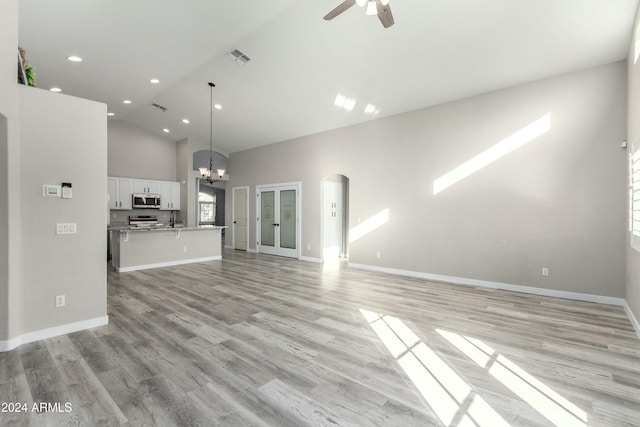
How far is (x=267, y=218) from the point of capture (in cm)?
897

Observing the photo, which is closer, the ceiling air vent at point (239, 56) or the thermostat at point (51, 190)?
the thermostat at point (51, 190)

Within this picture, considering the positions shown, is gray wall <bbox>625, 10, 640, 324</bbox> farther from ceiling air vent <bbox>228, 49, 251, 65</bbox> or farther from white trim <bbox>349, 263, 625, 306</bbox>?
ceiling air vent <bbox>228, 49, 251, 65</bbox>

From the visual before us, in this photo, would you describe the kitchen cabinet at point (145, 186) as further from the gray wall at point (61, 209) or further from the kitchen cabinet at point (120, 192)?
the gray wall at point (61, 209)

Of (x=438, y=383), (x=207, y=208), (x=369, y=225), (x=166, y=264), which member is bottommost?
(x=438, y=383)

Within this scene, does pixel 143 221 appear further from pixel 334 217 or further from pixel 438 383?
pixel 438 383

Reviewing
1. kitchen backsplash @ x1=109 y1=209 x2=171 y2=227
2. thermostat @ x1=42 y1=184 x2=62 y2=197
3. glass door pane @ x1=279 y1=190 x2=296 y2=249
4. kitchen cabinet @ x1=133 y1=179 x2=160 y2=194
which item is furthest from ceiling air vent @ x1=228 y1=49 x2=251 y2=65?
kitchen backsplash @ x1=109 y1=209 x2=171 y2=227

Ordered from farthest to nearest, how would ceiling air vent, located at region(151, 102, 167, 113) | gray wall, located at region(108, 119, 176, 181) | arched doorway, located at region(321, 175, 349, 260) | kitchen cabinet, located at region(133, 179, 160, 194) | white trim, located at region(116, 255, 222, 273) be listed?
kitchen cabinet, located at region(133, 179, 160, 194), gray wall, located at region(108, 119, 176, 181), arched doorway, located at region(321, 175, 349, 260), ceiling air vent, located at region(151, 102, 167, 113), white trim, located at region(116, 255, 222, 273)

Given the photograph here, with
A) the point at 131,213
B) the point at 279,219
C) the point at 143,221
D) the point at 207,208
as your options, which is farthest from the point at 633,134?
the point at 207,208

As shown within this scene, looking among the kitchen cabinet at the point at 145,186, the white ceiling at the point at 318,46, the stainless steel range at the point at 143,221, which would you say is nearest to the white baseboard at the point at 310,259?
the white ceiling at the point at 318,46

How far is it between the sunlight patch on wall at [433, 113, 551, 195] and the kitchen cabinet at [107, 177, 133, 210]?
27.2 feet

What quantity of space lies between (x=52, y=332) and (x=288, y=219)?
5754 millimetres

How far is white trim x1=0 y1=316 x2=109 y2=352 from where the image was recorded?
8.84 ft

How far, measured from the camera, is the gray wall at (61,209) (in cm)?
282

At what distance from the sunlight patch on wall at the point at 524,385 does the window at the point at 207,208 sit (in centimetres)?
1239
